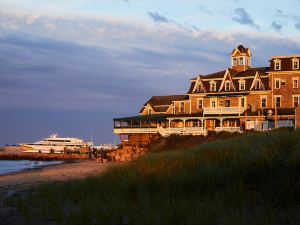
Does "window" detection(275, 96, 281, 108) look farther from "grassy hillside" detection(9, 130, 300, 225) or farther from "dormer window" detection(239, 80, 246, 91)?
"grassy hillside" detection(9, 130, 300, 225)

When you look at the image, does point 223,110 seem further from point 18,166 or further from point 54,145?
point 54,145

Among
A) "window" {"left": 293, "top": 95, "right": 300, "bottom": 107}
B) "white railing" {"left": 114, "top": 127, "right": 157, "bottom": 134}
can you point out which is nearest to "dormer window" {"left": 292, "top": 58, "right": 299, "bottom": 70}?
"window" {"left": 293, "top": 95, "right": 300, "bottom": 107}

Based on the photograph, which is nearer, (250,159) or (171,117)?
(250,159)

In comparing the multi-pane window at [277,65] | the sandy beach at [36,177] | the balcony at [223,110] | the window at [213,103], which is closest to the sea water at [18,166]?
the sandy beach at [36,177]

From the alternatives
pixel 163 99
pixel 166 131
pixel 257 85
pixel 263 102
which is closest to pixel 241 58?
pixel 257 85

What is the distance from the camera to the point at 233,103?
64250mm

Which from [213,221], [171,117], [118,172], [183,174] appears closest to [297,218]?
[213,221]

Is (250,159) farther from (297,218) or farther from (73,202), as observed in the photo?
(73,202)

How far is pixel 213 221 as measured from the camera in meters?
8.89

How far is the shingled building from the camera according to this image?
6034 centimetres

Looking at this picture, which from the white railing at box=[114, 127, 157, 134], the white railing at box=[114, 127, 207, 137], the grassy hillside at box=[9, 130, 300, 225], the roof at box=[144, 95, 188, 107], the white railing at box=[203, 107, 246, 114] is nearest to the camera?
the grassy hillside at box=[9, 130, 300, 225]

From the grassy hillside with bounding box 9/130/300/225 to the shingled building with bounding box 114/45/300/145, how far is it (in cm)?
4249

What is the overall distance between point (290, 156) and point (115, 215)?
4960 millimetres

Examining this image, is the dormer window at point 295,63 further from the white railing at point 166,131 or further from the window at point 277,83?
the white railing at point 166,131
